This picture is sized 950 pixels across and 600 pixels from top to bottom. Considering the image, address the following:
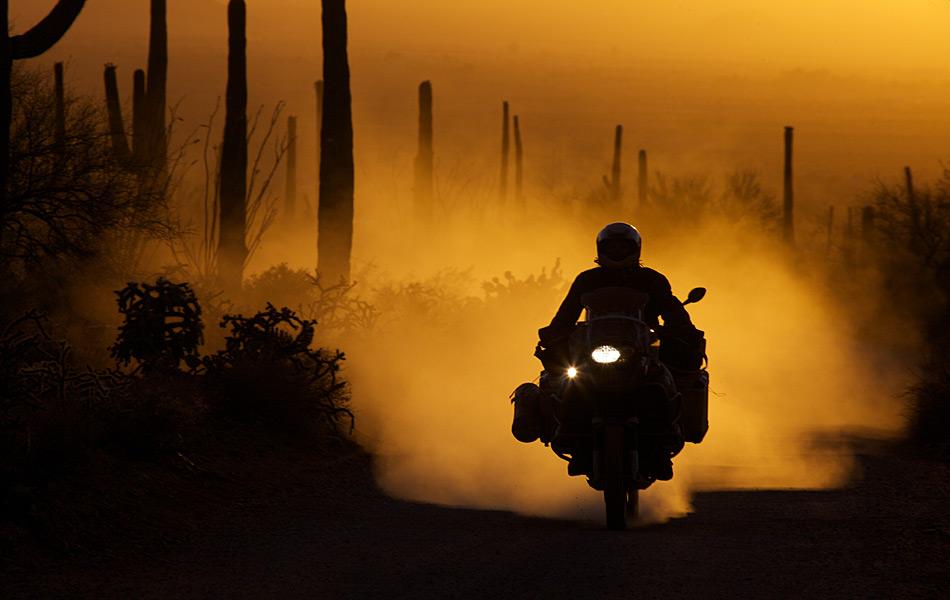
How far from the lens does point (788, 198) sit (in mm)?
82000

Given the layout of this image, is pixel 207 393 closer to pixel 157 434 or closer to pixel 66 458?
pixel 157 434

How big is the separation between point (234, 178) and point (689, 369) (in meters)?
21.9

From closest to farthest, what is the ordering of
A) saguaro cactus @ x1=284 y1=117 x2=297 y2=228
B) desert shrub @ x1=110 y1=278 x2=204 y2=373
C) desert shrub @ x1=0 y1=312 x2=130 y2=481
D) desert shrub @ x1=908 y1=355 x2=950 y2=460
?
desert shrub @ x1=0 y1=312 x2=130 y2=481 → desert shrub @ x1=110 y1=278 x2=204 y2=373 → desert shrub @ x1=908 y1=355 x2=950 y2=460 → saguaro cactus @ x1=284 y1=117 x2=297 y2=228

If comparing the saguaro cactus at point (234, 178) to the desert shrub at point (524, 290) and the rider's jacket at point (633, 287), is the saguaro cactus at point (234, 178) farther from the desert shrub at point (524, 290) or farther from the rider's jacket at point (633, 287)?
the rider's jacket at point (633, 287)

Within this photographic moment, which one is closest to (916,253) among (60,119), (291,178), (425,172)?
(425,172)

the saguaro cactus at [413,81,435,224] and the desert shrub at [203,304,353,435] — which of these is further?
the saguaro cactus at [413,81,435,224]

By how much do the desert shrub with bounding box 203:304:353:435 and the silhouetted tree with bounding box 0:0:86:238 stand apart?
309 cm

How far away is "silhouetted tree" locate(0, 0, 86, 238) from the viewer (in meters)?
19.3

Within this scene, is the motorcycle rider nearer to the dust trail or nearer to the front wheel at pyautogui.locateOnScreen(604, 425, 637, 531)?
the front wheel at pyautogui.locateOnScreen(604, 425, 637, 531)

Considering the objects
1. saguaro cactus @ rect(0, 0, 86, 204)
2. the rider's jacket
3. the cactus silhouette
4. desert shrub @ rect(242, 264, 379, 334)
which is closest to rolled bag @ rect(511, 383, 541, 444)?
the rider's jacket

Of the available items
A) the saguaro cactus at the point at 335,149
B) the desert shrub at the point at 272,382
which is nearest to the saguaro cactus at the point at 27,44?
the desert shrub at the point at 272,382

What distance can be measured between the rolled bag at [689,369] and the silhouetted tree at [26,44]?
8.58 m

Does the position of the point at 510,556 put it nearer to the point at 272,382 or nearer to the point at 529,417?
the point at 529,417

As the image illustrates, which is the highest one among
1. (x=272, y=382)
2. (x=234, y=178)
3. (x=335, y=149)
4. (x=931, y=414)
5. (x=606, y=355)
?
(x=335, y=149)
